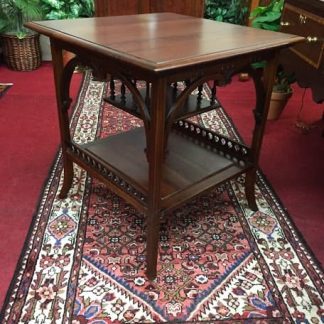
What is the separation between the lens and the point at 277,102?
2.59m

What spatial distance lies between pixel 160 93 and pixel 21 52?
9.47 ft

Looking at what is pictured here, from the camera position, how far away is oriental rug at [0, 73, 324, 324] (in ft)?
4.03

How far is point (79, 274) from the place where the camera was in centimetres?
136

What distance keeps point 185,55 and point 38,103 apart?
6.83 ft

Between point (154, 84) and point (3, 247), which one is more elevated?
point (154, 84)

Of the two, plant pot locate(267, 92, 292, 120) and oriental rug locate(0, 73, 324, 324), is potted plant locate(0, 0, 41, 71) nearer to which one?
oriental rug locate(0, 73, 324, 324)

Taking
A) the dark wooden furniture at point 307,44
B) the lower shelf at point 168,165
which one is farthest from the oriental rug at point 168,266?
the dark wooden furniture at point 307,44

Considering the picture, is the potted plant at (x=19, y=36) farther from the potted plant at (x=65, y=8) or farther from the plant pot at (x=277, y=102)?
the plant pot at (x=277, y=102)

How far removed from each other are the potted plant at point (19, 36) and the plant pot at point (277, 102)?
2.19 meters

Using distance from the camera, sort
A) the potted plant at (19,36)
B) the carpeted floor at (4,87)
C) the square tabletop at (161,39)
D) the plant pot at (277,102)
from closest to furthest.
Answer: the square tabletop at (161,39)
the plant pot at (277,102)
the carpeted floor at (4,87)
the potted plant at (19,36)

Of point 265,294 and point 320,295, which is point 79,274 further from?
point 320,295

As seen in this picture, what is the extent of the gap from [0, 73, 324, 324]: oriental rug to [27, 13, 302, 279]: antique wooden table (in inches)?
4.3

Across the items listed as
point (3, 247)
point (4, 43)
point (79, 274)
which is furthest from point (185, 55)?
point (4, 43)

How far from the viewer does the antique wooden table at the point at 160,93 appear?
41.9 inches
